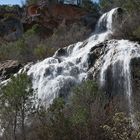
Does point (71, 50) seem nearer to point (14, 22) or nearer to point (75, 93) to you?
point (75, 93)

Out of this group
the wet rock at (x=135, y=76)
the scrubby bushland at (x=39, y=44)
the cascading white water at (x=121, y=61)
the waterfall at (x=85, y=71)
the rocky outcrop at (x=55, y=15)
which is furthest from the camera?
the rocky outcrop at (x=55, y=15)

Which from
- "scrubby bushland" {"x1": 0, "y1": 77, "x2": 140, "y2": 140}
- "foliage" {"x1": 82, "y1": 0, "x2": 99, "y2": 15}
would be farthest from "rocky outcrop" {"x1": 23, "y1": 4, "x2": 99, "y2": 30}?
"scrubby bushland" {"x1": 0, "y1": 77, "x2": 140, "y2": 140}

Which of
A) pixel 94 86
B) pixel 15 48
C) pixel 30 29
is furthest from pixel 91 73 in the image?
pixel 30 29

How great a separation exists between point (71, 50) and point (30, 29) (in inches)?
685

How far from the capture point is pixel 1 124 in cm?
2169

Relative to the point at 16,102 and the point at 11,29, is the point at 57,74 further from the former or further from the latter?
the point at 11,29

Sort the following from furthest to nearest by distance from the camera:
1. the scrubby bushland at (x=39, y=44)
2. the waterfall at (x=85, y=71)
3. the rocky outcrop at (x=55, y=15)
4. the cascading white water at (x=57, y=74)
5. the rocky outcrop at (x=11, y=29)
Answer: the rocky outcrop at (x=55, y=15)
the rocky outcrop at (x=11, y=29)
the scrubby bushland at (x=39, y=44)
the cascading white water at (x=57, y=74)
the waterfall at (x=85, y=71)

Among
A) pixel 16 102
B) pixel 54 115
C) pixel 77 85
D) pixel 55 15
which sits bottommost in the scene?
pixel 54 115

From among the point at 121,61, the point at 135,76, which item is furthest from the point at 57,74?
the point at 135,76

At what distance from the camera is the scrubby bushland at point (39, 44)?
129 feet

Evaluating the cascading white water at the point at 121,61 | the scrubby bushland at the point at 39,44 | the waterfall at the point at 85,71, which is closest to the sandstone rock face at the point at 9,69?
→ the waterfall at the point at 85,71

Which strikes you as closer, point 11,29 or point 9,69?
point 9,69

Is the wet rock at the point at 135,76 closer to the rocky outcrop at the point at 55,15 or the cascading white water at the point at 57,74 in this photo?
the cascading white water at the point at 57,74

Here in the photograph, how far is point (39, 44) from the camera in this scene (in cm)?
4325
